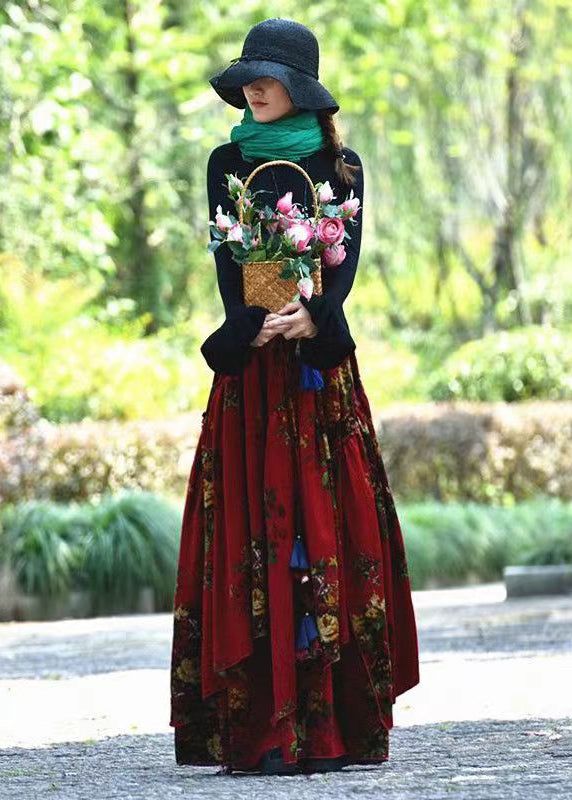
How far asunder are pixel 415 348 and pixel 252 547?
832 inches

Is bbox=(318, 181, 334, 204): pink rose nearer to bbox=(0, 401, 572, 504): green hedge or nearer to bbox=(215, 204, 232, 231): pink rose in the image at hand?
bbox=(215, 204, 232, 231): pink rose

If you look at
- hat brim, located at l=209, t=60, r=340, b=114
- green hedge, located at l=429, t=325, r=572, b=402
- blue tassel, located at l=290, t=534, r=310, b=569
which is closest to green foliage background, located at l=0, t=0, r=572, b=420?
green hedge, located at l=429, t=325, r=572, b=402

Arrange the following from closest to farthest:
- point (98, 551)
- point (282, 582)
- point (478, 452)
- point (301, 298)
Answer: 1. point (282, 582)
2. point (301, 298)
3. point (98, 551)
4. point (478, 452)

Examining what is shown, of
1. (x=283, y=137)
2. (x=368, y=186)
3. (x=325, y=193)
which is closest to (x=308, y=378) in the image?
(x=325, y=193)

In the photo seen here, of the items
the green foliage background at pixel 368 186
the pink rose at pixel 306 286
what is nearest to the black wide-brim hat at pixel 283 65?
the pink rose at pixel 306 286

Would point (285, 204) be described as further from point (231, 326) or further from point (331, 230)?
point (231, 326)

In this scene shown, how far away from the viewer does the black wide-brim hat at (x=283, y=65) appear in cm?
503

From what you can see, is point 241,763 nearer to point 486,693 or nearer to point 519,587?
point 486,693

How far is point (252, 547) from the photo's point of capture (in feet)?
16.2

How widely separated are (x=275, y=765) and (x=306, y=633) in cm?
36

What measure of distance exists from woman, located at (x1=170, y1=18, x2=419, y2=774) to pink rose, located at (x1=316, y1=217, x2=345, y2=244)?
152 millimetres

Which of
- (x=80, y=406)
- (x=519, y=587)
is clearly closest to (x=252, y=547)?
(x=519, y=587)

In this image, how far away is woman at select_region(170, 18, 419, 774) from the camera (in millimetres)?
4879

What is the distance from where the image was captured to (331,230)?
495cm
